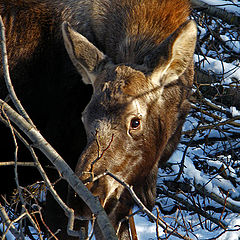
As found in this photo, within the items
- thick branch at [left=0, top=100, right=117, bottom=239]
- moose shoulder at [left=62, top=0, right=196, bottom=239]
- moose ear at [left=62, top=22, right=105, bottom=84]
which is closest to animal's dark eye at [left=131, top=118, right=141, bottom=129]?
moose shoulder at [left=62, top=0, right=196, bottom=239]

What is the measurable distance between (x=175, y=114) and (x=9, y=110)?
1520 millimetres

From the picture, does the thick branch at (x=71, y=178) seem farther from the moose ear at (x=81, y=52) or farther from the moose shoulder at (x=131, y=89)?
the moose ear at (x=81, y=52)

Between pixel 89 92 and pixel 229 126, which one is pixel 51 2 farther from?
pixel 229 126

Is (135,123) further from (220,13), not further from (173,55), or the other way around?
(220,13)

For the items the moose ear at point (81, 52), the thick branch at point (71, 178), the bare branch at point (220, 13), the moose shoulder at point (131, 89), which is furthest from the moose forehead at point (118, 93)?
the bare branch at point (220, 13)

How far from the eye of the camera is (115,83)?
10.1 feet

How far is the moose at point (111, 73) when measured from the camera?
9.98ft

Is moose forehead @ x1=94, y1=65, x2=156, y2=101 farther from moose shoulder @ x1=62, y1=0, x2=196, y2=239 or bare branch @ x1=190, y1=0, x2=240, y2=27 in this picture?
bare branch @ x1=190, y1=0, x2=240, y2=27

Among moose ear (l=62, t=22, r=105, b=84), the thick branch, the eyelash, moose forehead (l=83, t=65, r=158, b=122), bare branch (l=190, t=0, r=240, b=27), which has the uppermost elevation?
bare branch (l=190, t=0, r=240, b=27)

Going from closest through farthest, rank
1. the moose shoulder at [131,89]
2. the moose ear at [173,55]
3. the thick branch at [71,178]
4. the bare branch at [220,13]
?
1. the thick branch at [71,178]
2. the moose shoulder at [131,89]
3. the moose ear at [173,55]
4. the bare branch at [220,13]

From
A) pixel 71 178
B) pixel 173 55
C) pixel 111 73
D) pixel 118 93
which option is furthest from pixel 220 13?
pixel 71 178

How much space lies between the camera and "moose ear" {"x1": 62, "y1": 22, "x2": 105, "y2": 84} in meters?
3.14

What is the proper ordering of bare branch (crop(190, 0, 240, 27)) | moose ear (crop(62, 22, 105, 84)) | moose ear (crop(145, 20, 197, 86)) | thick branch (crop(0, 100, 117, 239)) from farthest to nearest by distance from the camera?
bare branch (crop(190, 0, 240, 27))
moose ear (crop(62, 22, 105, 84))
moose ear (crop(145, 20, 197, 86))
thick branch (crop(0, 100, 117, 239))

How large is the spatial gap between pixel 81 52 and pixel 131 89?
1.47ft
